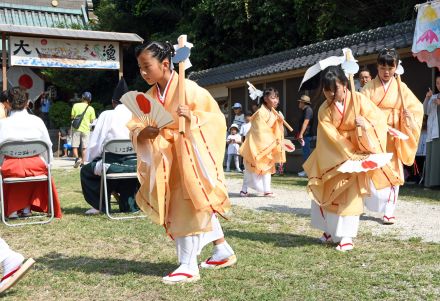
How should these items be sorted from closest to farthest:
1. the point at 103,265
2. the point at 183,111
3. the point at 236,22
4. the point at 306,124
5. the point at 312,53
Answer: the point at 183,111 < the point at 103,265 < the point at 306,124 < the point at 312,53 < the point at 236,22

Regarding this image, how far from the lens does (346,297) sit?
138 inches

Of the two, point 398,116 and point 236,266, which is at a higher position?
point 398,116

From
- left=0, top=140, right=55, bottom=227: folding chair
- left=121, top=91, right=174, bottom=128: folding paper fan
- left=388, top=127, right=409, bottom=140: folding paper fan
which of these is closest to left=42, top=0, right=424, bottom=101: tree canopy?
left=388, top=127, right=409, bottom=140: folding paper fan

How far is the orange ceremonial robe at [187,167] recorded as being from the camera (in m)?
3.96

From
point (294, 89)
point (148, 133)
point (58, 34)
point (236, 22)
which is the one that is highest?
point (236, 22)

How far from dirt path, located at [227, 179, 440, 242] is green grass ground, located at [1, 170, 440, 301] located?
449 millimetres

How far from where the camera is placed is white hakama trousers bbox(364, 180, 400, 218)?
6301 mm

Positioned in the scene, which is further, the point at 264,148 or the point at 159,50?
the point at 264,148

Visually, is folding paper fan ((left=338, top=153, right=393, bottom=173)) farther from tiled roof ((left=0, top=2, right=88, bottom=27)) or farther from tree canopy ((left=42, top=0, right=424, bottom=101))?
tiled roof ((left=0, top=2, right=88, bottom=27))

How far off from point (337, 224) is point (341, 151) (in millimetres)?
620

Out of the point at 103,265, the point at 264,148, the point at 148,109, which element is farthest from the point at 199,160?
the point at 264,148

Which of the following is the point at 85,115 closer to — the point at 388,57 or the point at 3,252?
the point at 388,57

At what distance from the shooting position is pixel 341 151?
16.3 feet

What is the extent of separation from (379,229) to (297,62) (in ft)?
28.9
